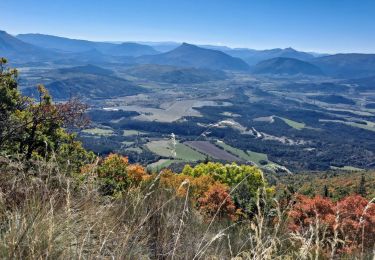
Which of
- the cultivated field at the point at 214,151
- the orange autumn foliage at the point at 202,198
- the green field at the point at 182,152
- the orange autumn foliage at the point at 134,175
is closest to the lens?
the orange autumn foliage at the point at 202,198

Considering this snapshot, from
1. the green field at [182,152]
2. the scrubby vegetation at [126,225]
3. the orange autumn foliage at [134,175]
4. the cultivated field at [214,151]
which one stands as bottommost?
the cultivated field at [214,151]

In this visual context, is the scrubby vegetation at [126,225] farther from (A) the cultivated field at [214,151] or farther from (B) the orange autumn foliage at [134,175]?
(A) the cultivated field at [214,151]

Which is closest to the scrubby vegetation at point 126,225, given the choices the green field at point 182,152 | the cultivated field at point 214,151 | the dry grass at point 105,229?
the dry grass at point 105,229

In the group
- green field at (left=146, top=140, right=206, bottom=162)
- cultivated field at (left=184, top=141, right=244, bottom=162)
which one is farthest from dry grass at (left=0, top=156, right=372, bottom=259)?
cultivated field at (left=184, top=141, right=244, bottom=162)

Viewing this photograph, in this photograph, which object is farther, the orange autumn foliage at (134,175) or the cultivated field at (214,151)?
the cultivated field at (214,151)

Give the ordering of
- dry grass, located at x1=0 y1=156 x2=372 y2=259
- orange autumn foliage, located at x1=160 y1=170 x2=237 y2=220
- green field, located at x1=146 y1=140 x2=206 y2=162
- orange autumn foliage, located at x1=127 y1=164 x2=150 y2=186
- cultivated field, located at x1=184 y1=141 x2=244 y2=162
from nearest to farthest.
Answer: dry grass, located at x1=0 y1=156 x2=372 y2=259
orange autumn foliage, located at x1=160 y1=170 x2=237 y2=220
orange autumn foliage, located at x1=127 y1=164 x2=150 y2=186
green field, located at x1=146 y1=140 x2=206 y2=162
cultivated field, located at x1=184 y1=141 x2=244 y2=162

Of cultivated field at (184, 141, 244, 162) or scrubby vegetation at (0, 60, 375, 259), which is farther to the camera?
cultivated field at (184, 141, 244, 162)

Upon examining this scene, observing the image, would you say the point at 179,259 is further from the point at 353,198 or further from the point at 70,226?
the point at 353,198

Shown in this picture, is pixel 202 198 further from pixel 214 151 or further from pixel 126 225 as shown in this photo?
pixel 214 151

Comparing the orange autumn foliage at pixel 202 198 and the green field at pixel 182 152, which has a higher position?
the orange autumn foliage at pixel 202 198

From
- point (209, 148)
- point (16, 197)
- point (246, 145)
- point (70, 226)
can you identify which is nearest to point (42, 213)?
point (70, 226)

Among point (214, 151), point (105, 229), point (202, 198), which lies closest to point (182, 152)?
point (214, 151)

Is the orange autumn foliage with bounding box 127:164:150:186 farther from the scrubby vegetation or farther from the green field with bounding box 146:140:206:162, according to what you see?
the green field with bounding box 146:140:206:162
